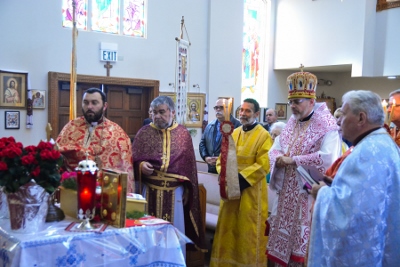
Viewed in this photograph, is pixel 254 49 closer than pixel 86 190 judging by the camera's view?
No

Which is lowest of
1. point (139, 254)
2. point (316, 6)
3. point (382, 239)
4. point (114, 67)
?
point (139, 254)

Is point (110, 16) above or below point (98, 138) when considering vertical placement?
above

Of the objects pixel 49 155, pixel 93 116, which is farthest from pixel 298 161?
pixel 49 155

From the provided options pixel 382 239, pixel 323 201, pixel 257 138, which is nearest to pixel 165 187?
pixel 257 138

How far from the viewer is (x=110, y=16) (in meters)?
9.51

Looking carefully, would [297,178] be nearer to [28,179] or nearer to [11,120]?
[28,179]

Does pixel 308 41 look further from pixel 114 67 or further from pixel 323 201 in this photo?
pixel 323 201

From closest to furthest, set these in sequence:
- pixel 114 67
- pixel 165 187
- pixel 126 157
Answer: pixel 126 157
pixel 165 187
pixel 114 67

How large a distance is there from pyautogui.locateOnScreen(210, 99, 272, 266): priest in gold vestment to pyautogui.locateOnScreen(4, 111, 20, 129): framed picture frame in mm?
5149

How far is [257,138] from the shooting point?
177 inches

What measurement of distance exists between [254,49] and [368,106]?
10120mm

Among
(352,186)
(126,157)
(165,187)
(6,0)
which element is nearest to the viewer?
(352,186)

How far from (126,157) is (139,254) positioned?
132cm

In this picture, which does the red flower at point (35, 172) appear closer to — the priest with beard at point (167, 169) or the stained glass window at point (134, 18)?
the priest with beard at point (167, 169)
